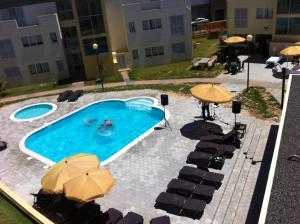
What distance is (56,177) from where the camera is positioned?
1733 cm

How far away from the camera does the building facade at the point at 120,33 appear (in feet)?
131

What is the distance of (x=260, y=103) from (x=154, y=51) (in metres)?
19.9

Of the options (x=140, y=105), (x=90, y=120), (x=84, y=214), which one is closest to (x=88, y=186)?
(x=84, y=214)

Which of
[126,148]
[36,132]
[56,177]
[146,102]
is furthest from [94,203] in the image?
[146,102]

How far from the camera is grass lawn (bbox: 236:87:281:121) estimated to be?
26453mm

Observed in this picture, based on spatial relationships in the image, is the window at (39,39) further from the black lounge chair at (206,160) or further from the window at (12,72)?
the black lounge chair at (206,160)

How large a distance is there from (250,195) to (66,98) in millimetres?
22871

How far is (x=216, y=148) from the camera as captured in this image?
21188 millimetres

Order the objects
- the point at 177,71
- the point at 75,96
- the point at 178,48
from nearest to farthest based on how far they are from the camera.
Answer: the point at 75,96, the point at 177,71, the point at 178,48

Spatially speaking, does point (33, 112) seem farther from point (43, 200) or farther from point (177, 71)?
point (177, 71)

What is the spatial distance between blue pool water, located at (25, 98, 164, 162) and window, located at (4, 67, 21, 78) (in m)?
15.8

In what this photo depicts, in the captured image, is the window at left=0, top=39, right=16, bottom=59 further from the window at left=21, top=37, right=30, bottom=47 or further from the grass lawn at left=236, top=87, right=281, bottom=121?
the grass lawn at left=236, top=87, right=281, bottom=121

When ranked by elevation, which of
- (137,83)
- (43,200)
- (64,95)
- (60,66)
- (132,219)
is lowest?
(132,219)

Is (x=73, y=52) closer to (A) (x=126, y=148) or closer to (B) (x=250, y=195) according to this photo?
(A) (x=126, y=148)
